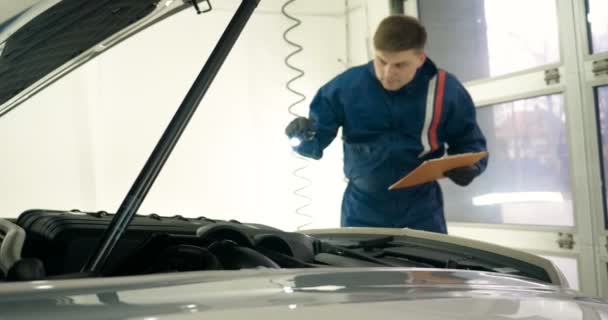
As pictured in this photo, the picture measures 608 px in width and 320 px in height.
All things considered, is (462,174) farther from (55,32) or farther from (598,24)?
(55,32)

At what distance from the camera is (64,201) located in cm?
320

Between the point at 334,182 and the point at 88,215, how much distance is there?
283 cm

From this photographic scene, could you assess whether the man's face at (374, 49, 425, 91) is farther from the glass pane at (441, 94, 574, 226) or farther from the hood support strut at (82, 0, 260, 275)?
the hood support strut at (82, 0, 260, 275)

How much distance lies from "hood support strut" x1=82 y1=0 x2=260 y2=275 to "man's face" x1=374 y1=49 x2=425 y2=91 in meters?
1.42

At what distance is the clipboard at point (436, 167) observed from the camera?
1.89 metres

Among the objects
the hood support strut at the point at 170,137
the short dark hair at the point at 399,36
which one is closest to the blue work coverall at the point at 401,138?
the short dark hair at the point at 399,36

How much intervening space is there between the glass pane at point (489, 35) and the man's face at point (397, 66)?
0.83 meters

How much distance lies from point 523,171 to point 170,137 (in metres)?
2.45

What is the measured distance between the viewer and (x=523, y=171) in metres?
2.95

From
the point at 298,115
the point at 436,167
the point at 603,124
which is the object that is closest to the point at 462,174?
the point at 436,167

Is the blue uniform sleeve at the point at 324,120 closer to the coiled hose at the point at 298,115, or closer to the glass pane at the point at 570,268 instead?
the glass pane at the point at 570,268

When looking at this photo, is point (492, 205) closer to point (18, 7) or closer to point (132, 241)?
point (132, 241)

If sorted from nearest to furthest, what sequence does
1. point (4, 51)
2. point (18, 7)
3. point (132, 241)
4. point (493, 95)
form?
point (18, 7), point (4, 51), point (132, 241), point (493, 95)

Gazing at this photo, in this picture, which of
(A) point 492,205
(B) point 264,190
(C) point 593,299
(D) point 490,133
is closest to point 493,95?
(D) point 490,133
